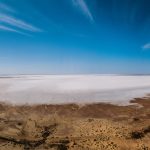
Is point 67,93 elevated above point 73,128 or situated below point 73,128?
above

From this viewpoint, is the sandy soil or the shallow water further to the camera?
the shallow water

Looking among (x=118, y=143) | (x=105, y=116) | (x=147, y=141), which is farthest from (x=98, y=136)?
(x=105, y=116)

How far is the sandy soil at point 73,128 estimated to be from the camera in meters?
12.3

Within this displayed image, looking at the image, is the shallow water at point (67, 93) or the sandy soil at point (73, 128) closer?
the sandy soil at point (73, 128)

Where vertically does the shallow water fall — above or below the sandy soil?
above

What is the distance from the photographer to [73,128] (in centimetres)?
1538

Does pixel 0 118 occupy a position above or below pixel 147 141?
above

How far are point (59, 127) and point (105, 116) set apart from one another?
5.66 m

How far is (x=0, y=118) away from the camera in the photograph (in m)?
18.1

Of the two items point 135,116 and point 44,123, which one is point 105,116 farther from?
point 44,123

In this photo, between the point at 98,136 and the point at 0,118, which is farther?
the point at 0,118

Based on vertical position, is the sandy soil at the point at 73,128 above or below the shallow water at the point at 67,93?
below

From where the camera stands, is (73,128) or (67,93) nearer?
(73,128)

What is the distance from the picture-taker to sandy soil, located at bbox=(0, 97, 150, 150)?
12266 millimetres
